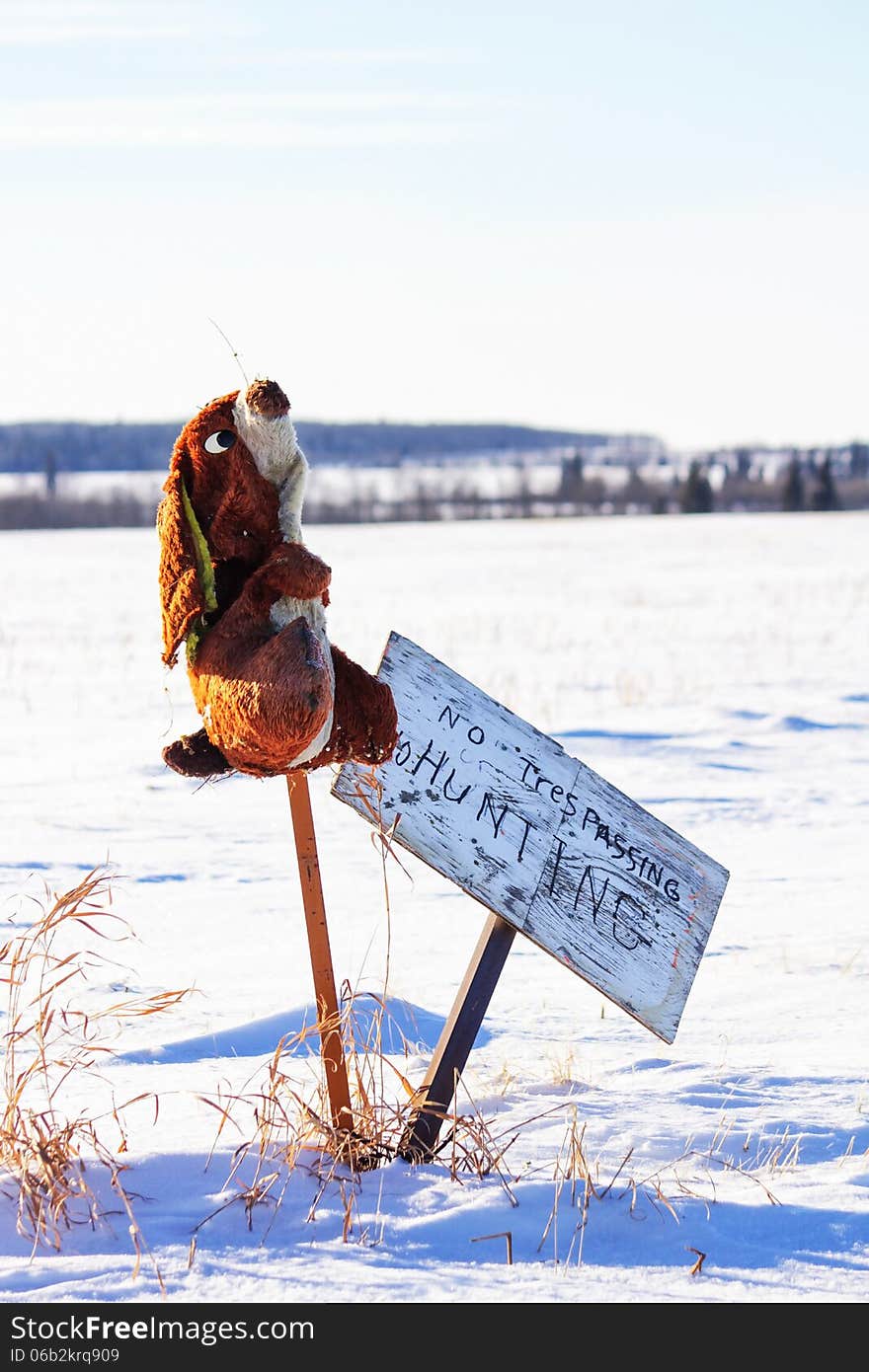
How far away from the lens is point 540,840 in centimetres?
299

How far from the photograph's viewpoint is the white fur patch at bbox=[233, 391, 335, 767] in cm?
253

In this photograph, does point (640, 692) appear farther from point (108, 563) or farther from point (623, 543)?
point (623, 543)

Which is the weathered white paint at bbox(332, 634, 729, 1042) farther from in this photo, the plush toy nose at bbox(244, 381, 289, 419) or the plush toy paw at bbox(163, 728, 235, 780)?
the plush toy nose at bbox(244, 381, 289, 419)

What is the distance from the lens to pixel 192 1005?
4.30 meters

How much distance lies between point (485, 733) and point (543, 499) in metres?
62.7

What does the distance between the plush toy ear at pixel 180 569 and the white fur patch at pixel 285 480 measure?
0.14 meters

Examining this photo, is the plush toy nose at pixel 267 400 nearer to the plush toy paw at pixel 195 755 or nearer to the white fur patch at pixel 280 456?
the white fur patch at pixel 280 456

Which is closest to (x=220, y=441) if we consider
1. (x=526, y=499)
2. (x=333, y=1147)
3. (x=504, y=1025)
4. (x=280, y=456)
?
(x=280, y=456)

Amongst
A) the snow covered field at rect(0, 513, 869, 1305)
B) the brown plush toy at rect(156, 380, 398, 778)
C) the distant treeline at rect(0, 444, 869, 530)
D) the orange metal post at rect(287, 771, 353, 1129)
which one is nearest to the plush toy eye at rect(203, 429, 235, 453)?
the brown plush toy at rect(156, 380, 398, 778)

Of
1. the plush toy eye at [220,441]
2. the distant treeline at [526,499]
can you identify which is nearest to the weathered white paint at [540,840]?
the plush toy eye at [220,441]

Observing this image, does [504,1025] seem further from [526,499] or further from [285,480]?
[526,499]

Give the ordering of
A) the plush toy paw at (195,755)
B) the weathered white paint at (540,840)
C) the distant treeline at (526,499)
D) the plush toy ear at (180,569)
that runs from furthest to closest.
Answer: the distant treeline at (526,499) → the weathered white paint at (540,840) → the plush toy paw at (195,755) → the plush toy ear at (180,569)

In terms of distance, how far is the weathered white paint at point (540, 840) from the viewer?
116 inches

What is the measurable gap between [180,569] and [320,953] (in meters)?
0.84
